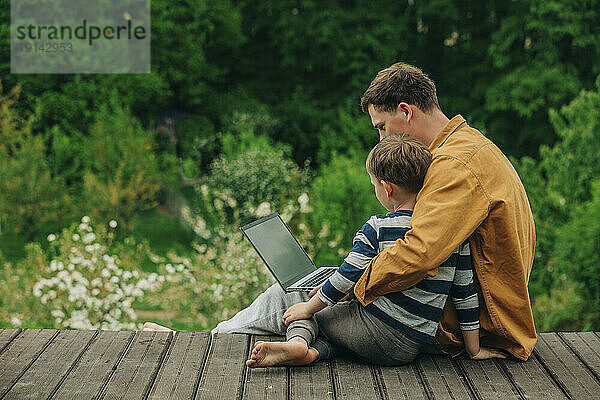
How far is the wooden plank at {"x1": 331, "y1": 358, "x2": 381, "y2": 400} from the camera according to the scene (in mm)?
2226

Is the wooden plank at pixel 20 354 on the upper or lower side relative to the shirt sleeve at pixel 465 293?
lower

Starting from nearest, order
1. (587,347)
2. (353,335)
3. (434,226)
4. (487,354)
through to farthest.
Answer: (434,226), (353,335), (487,354), (587,347)

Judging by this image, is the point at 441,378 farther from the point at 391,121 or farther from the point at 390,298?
the point at 391,121

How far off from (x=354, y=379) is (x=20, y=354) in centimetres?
113

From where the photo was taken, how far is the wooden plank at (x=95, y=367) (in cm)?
224

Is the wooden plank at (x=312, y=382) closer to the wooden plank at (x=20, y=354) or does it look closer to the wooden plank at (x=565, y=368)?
the wooden plank at (x=565, y=368)

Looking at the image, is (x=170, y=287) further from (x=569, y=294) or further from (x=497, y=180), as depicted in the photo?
(x=497, y=180)

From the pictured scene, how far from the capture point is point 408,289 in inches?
91.7

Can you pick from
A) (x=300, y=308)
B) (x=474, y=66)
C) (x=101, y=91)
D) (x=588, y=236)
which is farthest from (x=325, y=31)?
(x=300, y=308)

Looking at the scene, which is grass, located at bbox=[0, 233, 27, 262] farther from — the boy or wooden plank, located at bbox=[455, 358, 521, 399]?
wooden plank, located at bbox=[455, 358, 521, 399]

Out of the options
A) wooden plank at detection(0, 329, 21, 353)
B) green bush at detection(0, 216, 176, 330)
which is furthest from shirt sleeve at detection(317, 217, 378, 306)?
green bush at detection(0, 216, 176, 330)

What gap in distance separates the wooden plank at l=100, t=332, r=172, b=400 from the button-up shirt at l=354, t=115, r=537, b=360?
703 mm

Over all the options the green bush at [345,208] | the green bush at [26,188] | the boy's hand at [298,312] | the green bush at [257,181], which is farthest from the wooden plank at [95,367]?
the green bush at [26,188]

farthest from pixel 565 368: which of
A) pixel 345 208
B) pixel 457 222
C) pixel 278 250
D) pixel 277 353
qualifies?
pixel 345 208
